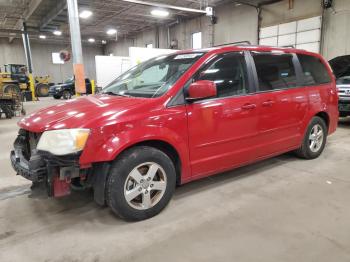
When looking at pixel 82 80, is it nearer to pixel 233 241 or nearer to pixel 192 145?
pixel 192 145

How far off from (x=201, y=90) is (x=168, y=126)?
412mm

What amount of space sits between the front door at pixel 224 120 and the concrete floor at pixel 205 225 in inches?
14.8

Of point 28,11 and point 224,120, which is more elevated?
point 28,11

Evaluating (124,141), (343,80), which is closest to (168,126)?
(124,141)

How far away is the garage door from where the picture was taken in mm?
9695

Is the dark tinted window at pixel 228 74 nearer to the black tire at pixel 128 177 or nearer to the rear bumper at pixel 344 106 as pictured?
the black tire at pixel 128 177

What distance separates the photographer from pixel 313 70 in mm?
3535

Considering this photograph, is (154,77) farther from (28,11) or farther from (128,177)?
(28,11)

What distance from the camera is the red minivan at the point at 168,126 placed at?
2.01 meters

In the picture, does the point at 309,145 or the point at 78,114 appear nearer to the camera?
the point at 78,114

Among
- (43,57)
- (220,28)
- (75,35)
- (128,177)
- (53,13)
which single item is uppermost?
(53,13)

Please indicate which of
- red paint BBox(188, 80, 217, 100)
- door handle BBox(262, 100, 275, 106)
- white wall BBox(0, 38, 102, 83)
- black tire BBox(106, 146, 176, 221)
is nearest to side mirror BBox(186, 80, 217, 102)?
red paint BBox(188, 80, 217, 100)

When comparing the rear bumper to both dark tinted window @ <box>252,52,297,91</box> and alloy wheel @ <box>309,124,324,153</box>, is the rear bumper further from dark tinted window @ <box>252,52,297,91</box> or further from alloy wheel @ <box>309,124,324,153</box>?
dark tinted window @ <box>252,52,297,91</box>

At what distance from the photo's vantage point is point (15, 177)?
3426mm
